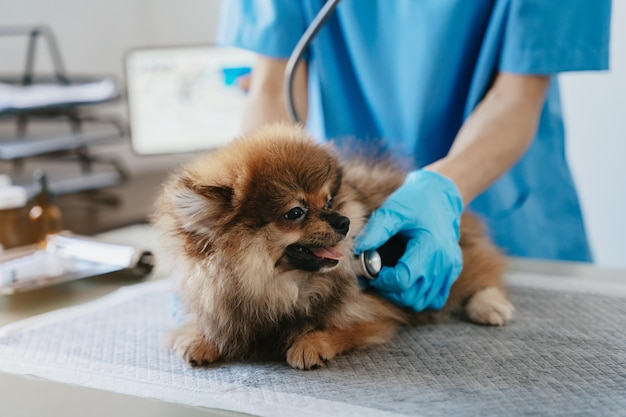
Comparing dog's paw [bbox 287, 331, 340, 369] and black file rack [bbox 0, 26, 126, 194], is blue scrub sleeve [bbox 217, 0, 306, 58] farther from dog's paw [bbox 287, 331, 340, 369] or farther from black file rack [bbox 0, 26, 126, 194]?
black file rack [bbox 0, 26, 126, 194]

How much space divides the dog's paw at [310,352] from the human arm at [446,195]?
16 centimetres

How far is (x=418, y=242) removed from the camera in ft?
3.77

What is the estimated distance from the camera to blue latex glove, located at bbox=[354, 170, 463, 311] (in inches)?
44.0

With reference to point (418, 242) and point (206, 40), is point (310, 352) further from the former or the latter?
point (206, 40)

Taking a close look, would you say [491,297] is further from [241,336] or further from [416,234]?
[241,336]

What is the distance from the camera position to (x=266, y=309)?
1.06m

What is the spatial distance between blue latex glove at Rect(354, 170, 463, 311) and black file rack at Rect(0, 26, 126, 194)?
5.05ft

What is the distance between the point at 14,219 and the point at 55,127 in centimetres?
130

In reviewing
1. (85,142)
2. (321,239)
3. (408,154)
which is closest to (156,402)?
(321,239)

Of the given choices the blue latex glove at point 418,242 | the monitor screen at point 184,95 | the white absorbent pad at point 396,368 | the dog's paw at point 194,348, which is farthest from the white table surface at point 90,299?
the monitor screen at point 184,95

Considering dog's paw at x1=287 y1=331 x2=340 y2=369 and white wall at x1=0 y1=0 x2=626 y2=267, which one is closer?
dog's paw at x1=287 y1=331 x2=340 y2=369

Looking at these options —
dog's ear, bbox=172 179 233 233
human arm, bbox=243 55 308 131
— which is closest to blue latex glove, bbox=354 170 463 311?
dog's ear, bbox=172 179 233 233

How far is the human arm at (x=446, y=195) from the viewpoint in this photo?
1129 mm

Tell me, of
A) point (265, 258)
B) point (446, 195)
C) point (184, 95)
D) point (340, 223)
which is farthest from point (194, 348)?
point (184, 95)
